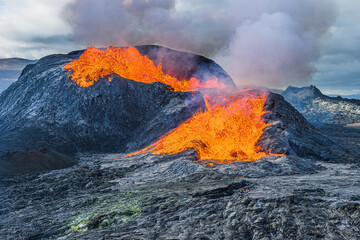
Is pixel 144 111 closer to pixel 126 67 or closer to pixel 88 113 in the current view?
pixel 88 113

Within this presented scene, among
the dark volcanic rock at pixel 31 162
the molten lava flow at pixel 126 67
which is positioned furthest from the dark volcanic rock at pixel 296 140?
the dark volcanic rock at pixel 31 162

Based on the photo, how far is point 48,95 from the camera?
46406 millimetres

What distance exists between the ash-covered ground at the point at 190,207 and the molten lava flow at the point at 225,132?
5.56 m

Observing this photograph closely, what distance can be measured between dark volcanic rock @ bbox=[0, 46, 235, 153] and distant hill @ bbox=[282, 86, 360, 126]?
63.9 metres

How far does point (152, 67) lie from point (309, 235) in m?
47.1

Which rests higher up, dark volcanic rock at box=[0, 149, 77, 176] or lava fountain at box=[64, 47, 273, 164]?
lava fountain at box=[64, 47, 273, 164]

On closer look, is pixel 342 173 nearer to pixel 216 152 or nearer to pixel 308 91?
pixel 216 152

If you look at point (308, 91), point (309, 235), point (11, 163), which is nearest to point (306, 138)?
point (309, 235)

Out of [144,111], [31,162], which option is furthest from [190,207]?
[144,111]

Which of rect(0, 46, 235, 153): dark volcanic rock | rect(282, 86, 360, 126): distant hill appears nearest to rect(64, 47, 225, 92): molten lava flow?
rect(0, 46, 235, 153): dark volcanic rock

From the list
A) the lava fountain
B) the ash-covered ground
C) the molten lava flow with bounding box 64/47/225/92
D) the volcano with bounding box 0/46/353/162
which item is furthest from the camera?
the molten lava flow with bounding box 64/47/225/92

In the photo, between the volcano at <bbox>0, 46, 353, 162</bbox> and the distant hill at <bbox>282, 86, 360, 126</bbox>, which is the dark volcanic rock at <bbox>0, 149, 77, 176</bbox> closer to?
the volcano at <bbox>0, 46, 353, 162</bbox>

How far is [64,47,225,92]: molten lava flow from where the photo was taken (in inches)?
1931

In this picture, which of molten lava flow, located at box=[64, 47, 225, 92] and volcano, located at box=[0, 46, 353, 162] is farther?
molten lava flow, located at box=[64, 47, 225, 92]
